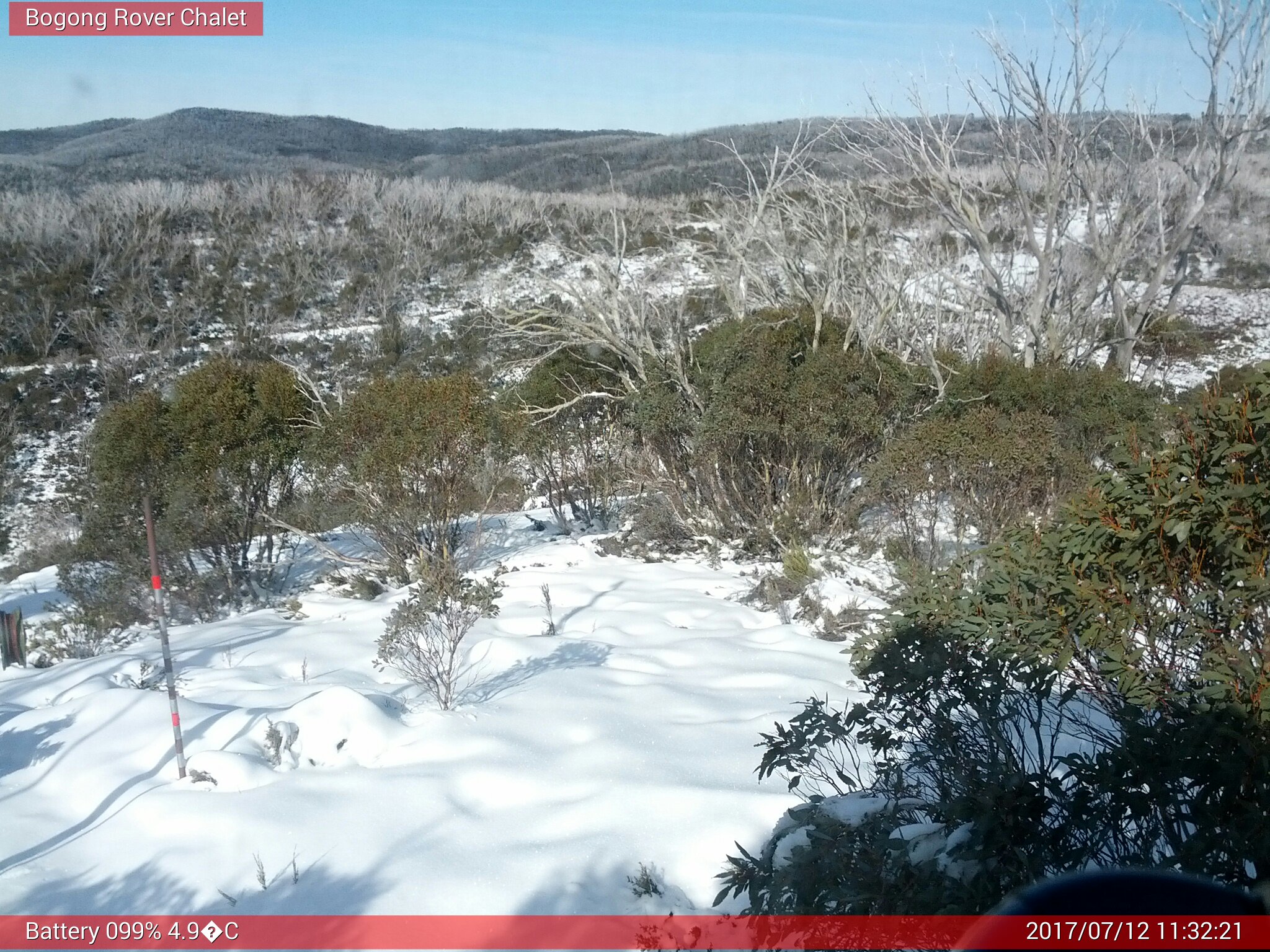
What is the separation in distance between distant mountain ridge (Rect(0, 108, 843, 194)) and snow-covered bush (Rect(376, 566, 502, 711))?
1406 inches

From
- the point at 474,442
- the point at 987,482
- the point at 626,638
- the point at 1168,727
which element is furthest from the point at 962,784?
the point at 474,442

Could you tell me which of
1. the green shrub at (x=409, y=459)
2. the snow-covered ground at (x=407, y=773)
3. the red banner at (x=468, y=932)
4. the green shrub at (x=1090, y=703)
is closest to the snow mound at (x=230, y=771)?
the snow-covered ground at (x=407, y=773)

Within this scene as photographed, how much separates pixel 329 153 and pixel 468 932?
182ft

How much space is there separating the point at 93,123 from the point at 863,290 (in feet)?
203

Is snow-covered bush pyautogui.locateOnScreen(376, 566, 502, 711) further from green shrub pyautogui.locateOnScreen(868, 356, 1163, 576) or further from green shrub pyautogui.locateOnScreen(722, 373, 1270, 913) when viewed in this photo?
green shrub pyautogui.locateOnScreen(868, 356, 1163, 576)

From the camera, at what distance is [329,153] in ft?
171

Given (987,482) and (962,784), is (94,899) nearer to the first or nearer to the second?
(962,784)

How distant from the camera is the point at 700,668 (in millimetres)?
5965

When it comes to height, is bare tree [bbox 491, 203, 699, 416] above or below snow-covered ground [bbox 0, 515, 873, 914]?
above

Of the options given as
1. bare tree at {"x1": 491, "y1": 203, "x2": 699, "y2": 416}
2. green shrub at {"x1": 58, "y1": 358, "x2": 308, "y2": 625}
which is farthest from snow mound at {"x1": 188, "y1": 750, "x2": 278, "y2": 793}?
bare tree at {"x1": 491, "y1": 203, "x2": 699, "y2": 416}

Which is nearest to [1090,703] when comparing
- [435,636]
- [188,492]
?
[435,636]

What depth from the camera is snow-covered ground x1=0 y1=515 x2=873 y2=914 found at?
3.49 m

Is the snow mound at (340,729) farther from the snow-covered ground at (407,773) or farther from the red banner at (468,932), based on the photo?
the red banner at (468,932)

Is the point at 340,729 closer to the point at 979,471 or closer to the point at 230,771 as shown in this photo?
the point at 230,771
